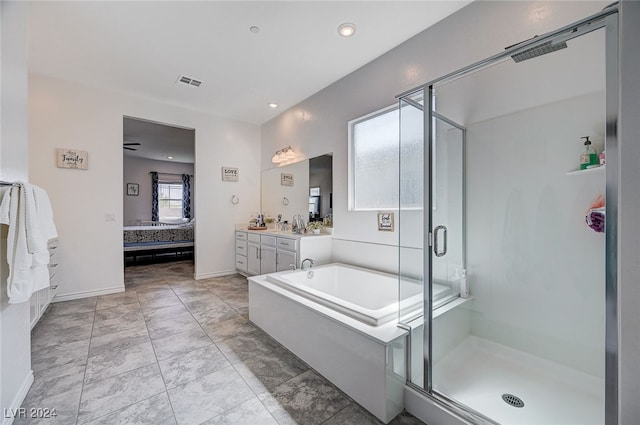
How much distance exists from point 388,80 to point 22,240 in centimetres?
309

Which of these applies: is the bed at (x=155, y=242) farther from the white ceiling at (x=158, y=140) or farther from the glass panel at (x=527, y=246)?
the glass panel at (x=527, y=246)

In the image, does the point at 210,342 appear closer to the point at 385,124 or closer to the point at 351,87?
the point at 385,124

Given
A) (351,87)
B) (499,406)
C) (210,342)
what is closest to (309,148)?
(351,87)

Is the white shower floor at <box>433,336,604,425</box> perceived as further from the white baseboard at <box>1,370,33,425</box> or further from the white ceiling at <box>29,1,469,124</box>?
the white ceiling at <box>29,1,469,124</box>

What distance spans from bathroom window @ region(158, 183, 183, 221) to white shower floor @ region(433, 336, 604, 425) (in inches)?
345

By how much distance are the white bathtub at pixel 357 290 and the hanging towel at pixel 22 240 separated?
158 centimetres

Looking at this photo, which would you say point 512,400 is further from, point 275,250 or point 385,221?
point 275,250

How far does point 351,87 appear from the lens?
3207 mm

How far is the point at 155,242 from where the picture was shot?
5.59 m

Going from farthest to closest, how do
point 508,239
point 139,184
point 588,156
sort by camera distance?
point 139,184 → point 508,239 → point 588,156

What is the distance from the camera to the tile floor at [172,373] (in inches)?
58.0

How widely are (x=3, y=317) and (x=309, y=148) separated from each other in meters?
3.28

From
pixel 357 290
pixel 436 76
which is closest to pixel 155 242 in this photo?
pixel 357 290

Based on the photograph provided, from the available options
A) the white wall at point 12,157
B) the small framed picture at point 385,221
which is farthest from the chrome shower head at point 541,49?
the white wall at point 12,157
